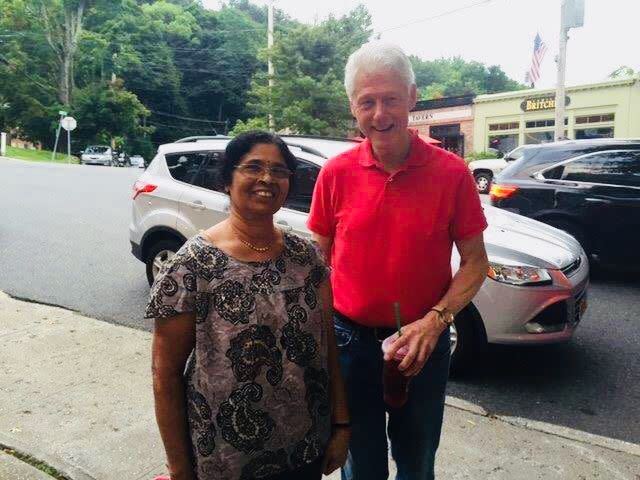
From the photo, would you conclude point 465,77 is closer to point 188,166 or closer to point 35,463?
point 188,166

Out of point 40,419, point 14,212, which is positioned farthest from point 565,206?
point 14,212

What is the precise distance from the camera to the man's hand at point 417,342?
1692 mm

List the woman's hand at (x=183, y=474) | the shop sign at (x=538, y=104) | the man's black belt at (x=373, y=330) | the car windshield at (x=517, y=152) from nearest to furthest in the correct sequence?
1. the woman's hand at (x=183, y=474)
2. the man's black belt at (x=373, y=330)
3. the car windshield at (x=517, y=152)
4. the shop sign at (x=538, y=104)

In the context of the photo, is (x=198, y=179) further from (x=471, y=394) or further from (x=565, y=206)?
(x=565, y=206)

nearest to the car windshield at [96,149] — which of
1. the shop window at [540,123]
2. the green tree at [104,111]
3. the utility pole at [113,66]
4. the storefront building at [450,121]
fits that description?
the green tree at [104,111]

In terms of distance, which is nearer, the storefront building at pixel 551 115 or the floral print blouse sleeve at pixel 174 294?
the floral print blouse sleeve at pixel 174 294

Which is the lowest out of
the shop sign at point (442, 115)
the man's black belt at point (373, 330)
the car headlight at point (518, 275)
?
the car headlight at point (518, 275)

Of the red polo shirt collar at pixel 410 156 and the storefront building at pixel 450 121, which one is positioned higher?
the storefront building at pixel 450 121

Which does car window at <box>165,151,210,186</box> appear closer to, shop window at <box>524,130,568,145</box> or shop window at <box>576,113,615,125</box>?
shop window at <box>576,113,615,125</box>

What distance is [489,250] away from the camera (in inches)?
160

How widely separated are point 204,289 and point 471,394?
9.70ft

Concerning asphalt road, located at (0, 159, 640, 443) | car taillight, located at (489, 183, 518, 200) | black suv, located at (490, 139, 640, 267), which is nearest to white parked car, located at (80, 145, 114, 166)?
asphalt road, located at (0, 159, 640, 443)

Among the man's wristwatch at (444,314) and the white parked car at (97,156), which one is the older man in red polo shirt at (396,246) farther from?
the white parked car at (97,156)

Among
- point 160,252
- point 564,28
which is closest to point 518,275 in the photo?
point 160,252
